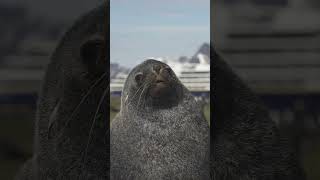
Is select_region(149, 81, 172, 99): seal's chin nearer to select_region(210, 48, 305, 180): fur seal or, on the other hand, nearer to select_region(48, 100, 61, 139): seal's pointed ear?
select_region(210, 48, 305, 180): fur seal

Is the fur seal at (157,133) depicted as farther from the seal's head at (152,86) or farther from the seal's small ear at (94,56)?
the seal's small ear at (94,56)

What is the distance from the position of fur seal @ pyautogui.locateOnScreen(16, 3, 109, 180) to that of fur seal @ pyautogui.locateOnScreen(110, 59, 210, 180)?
12 cm

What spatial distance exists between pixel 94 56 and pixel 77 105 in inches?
11.4

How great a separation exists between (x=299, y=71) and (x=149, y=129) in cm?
93

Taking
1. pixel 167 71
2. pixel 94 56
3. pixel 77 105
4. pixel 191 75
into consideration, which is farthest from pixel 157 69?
pixel 77 105

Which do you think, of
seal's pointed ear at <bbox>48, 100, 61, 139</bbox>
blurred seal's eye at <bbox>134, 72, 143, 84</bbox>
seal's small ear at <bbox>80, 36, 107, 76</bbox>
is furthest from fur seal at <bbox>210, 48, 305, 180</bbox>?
seal's pointed ear at <bbox>48, 100, 61, 139</bbox>

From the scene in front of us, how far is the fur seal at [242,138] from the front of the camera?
2473 mm

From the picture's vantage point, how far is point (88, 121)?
2471mm

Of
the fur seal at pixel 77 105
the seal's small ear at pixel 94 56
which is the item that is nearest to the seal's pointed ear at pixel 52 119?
the fur seal at pixel 77 105

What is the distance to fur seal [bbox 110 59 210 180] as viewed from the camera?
99.7 inches

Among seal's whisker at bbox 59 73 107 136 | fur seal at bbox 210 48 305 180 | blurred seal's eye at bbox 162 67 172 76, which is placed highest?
blurred seal's eye at bbox 162 67 172 76

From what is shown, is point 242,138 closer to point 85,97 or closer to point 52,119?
point 85,97

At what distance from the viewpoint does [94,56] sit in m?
2.48

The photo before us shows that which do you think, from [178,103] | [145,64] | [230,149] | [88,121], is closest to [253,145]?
[230,149]
